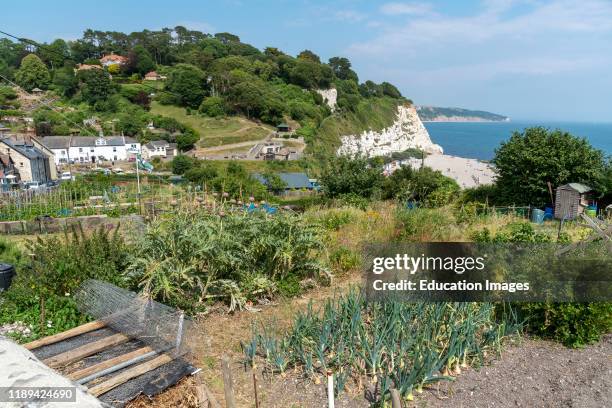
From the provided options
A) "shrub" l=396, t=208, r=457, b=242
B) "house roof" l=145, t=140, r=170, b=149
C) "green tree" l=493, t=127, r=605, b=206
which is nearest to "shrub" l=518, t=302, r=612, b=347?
"shrub" l=396, t=208, r=457, b=242

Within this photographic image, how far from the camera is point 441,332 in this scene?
4.37 metres

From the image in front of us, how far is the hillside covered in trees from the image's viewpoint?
67938mm

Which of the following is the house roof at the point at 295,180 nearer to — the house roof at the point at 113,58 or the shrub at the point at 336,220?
the shrub at the point at 336,220

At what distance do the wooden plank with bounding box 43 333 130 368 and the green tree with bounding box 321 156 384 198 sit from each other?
10232mm

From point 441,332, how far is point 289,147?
62.2m

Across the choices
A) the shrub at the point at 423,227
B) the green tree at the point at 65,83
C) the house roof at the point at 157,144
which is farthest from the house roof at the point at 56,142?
the shrub at the point at 423,227

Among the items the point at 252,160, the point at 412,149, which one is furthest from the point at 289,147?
the point at 412,149

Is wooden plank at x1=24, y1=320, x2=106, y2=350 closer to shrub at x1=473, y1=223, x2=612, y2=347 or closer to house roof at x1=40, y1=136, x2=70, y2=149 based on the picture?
shrub at x1=473, y1=223, x2=612, y2=347

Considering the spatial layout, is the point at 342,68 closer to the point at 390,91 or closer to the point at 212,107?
the point at 390,91

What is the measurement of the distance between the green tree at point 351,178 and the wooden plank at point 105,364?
34.0 feet

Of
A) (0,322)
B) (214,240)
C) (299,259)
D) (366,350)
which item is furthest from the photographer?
(299,259)

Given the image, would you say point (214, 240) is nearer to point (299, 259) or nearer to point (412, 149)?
point (299, 259)

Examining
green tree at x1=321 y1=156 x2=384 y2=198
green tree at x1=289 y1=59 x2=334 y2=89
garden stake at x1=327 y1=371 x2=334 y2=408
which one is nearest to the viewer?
garden stake at x1=327 y1=371 x2=334 y2=408

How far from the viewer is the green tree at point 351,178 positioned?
14008 millimetres
